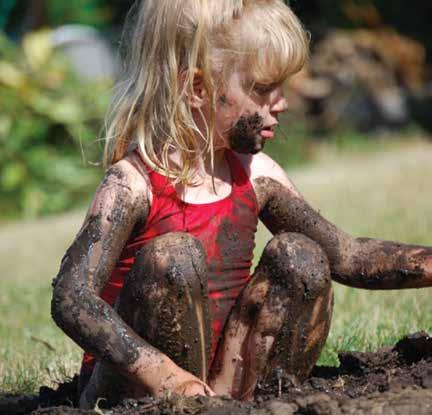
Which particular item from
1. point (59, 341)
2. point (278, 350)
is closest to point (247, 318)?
point (278, 350)

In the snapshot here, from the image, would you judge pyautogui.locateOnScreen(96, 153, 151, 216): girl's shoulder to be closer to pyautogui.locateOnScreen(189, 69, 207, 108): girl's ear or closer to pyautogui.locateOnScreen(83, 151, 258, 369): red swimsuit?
pyautogui.locateOnScreen(83, 151, 258, 369): red swimsuit

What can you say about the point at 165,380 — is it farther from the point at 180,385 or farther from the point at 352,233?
the point at 352,233

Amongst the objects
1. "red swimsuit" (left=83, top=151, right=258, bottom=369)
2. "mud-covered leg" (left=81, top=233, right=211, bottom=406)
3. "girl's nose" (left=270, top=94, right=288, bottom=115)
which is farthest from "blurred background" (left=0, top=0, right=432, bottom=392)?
"girl's nose" (left=270, top=94, right=288, bottom=115)

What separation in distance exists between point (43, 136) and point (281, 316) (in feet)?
28.6

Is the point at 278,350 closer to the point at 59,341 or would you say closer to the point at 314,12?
the point at 59,341

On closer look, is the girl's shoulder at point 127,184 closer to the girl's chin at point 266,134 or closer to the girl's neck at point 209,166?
the girl's neck at point 209,166

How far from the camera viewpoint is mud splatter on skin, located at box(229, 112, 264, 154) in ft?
11.1

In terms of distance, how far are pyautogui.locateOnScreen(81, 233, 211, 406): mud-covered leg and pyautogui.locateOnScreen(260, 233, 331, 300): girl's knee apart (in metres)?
0.25

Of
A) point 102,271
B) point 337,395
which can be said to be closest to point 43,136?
point 102,271

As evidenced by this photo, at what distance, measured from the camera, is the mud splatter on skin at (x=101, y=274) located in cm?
292

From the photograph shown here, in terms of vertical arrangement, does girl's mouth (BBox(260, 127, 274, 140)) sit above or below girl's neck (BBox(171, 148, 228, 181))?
above

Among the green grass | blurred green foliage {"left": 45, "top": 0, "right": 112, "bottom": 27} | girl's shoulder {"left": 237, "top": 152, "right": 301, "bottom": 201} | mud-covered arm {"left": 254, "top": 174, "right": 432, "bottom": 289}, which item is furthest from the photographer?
blurred green foliage {"left": 45, "top": 0, "right": 112, "bottom": 27}

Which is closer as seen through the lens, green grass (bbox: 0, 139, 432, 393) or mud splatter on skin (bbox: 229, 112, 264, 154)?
mud splatter on skin (bbox: 229, 112, 264, 154)

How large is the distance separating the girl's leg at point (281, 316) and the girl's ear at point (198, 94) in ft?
1.76
